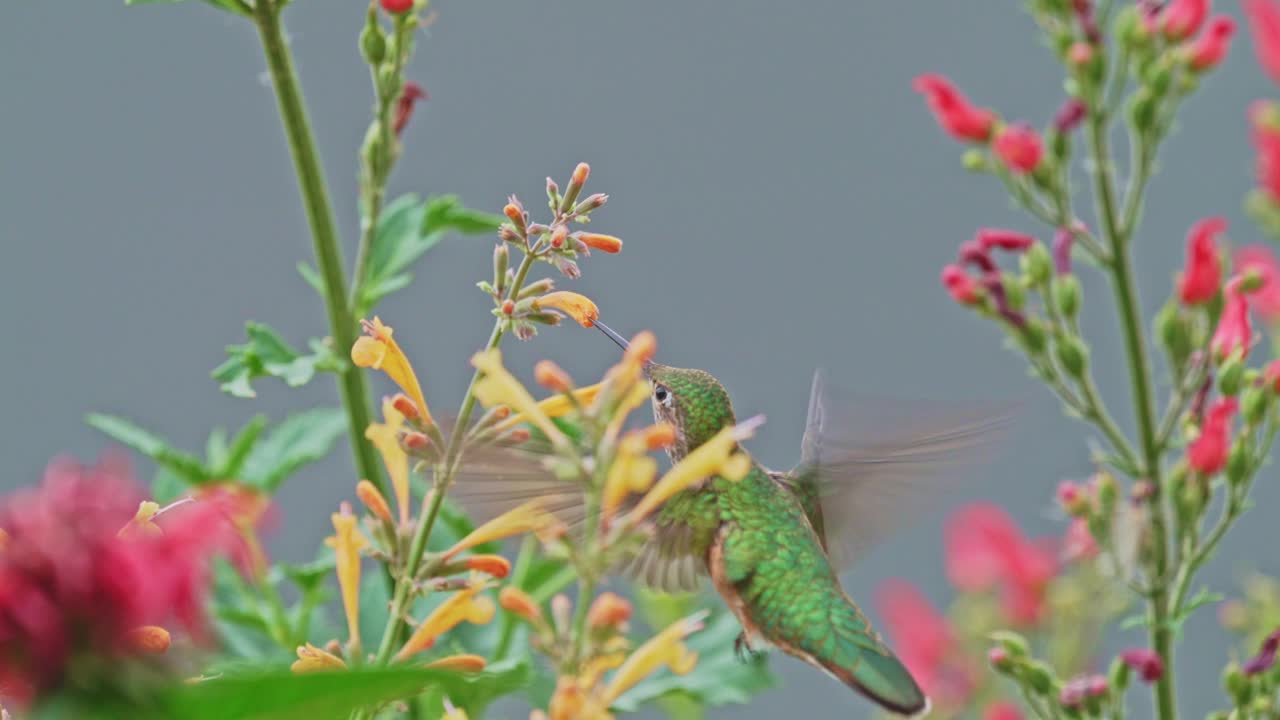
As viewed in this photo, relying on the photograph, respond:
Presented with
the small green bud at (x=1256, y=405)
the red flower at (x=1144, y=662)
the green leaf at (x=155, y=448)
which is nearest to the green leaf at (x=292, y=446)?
the green leaf at (x=155, y=448)

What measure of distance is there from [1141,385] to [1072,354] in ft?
0.26

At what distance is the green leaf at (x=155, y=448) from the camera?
4.57ft

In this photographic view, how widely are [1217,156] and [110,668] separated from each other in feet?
12.8

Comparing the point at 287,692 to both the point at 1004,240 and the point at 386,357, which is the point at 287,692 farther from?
the point at 1004,240

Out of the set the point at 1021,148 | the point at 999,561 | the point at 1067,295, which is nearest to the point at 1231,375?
the point at 1067,295

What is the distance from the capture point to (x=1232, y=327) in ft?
4.63

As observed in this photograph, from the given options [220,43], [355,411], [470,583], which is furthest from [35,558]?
[220,43]

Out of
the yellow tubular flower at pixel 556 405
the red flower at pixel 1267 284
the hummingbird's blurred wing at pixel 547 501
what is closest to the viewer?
the yellow tubular flower at pixel 556 405

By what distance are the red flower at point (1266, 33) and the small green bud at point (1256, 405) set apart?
1.72ft

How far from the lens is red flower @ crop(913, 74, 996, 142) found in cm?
146

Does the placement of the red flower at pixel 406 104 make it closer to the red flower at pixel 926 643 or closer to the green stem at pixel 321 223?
the green stem at pixel 321 223

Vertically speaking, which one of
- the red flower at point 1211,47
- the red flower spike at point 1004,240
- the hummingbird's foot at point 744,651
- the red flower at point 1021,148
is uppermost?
the red flower at point 1211,47

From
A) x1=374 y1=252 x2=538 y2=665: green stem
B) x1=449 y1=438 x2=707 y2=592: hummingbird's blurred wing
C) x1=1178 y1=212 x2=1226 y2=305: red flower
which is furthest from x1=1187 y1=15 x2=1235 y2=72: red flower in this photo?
x1=374 y1=252 x2=538 y2=665: green stem

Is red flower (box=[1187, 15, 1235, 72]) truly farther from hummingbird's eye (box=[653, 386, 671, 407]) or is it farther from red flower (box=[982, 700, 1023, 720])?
red flower (box=[982, 700, 1023, 720])
